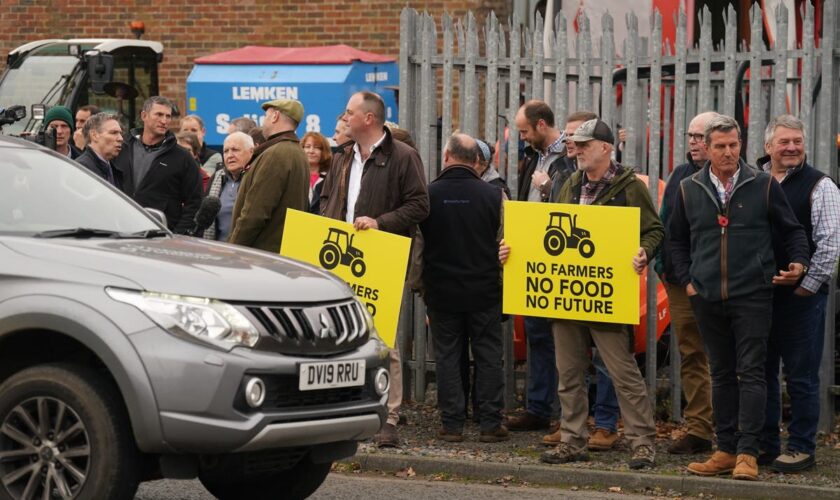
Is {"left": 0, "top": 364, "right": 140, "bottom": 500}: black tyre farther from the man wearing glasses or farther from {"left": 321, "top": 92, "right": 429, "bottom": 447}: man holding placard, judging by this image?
the man wearing glasses

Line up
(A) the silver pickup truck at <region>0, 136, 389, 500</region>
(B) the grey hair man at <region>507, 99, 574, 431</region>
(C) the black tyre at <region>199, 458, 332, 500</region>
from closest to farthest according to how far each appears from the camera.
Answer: (A) the silver pickup truck at <region>0, 136, 389, 500</region> < (C) the black tyre at <region>199, 458, 332, 500</region> < (B) the grey hair man at <region>507, 99, 574, 431</region>

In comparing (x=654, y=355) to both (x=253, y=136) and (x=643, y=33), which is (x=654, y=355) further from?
(x=643, y=33)

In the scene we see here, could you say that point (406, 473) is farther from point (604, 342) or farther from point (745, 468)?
point (745, 468)

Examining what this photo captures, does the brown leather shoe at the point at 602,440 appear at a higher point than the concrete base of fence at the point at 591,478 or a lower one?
higher

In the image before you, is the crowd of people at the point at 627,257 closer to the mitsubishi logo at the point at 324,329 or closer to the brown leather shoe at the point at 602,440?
the brown leather shoe at the point at 602,440

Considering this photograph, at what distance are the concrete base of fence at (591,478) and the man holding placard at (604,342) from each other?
233 mm

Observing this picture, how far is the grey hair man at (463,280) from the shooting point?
31.7ft

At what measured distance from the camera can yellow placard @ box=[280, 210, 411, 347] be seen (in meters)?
9.34

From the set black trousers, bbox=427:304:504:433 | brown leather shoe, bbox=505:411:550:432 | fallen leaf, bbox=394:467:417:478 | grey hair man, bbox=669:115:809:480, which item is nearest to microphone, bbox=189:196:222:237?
black trousers, bbox=427:304:504:433

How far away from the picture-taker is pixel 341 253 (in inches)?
372

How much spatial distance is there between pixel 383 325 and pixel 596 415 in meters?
1.43

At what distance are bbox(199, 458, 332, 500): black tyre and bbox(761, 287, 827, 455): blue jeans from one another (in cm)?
284

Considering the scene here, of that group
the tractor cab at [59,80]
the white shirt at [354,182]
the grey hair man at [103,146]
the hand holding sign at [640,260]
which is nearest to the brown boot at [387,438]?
the white shirt at [354,182]

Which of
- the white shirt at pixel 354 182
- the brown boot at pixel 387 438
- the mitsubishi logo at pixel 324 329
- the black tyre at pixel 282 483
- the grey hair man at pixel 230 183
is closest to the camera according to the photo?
the mitsubishi logo at pixel 324 329
